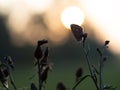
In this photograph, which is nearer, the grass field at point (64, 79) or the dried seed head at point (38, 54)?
the dried seed head at point (38, 54)

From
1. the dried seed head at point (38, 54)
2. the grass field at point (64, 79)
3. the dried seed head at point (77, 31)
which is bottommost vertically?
the grass field at point (64, 79)

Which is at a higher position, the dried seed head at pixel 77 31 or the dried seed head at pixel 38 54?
the dried seed head at pixel 77 31

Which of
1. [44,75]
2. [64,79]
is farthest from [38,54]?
[64,79]

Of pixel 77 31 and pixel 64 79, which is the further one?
pixel 64 79

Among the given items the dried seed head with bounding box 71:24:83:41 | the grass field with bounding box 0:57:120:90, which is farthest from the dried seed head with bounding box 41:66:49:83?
the dried seed head with bounding box 71:24:83:41

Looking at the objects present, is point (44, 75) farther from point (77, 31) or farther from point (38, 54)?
point (77, 31)

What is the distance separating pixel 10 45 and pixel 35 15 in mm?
9901

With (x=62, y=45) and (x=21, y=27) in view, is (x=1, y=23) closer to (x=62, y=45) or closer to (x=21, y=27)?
(x=21, y=27)

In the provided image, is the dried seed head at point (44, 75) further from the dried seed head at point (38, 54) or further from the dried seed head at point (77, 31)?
the dried seed head at point (77, 31)

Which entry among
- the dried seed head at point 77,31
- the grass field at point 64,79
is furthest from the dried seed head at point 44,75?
the dried seed head at point 77,31

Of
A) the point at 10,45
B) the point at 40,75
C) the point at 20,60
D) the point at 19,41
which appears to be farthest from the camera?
the point at 19,41

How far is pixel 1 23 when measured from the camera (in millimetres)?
57625

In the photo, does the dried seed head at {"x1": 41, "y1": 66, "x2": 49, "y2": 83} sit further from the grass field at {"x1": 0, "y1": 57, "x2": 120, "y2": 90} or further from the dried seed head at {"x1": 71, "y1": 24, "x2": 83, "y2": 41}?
the dried seed head at {"x1": 71, "y1": 24, "x2": 83, "y2": 41}

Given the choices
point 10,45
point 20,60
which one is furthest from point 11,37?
point 20,60
